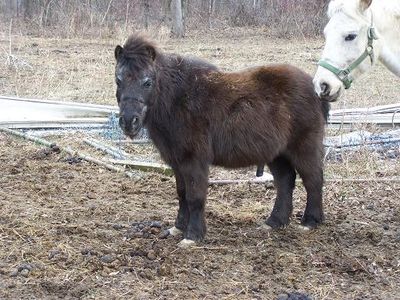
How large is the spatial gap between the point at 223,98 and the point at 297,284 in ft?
4.95

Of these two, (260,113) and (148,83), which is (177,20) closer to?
(260,113)

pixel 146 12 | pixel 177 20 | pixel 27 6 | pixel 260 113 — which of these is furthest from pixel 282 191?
pixel 27 6

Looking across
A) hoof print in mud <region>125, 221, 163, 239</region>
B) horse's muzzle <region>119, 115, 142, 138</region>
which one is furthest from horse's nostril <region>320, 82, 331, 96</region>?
hoof print in mud <region>125, 221, 163, 239</region>

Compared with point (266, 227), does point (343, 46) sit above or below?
above

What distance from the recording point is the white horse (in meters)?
4.51

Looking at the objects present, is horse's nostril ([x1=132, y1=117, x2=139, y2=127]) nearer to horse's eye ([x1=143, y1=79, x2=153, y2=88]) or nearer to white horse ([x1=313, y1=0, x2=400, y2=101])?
horse's eye ([x1=143, y1=79, x2=153, y2=88])

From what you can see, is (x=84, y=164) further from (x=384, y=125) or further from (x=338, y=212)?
(x=384, y=125)

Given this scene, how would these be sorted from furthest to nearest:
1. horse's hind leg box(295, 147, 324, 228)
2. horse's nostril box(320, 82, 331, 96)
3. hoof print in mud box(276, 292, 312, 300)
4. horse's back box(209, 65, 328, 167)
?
horse's hind leg box(295, 147, 324, 228)
horse's back box(209, 65, 328, 167)
horse's nostril box(320, 82, 331, 96)
hoof print in mud box(276, 292, 312, 300)

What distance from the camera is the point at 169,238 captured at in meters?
4.77

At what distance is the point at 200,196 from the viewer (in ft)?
15.1

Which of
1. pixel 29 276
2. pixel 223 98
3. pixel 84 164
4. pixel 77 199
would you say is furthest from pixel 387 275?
pixel 84 164

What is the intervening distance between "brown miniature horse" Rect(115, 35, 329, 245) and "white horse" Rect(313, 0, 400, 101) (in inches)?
16.4

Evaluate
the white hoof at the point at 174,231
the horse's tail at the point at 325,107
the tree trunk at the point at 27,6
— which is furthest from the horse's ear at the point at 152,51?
the tree trunk at the point at 27,6

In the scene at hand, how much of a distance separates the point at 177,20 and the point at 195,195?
54.5 ft
